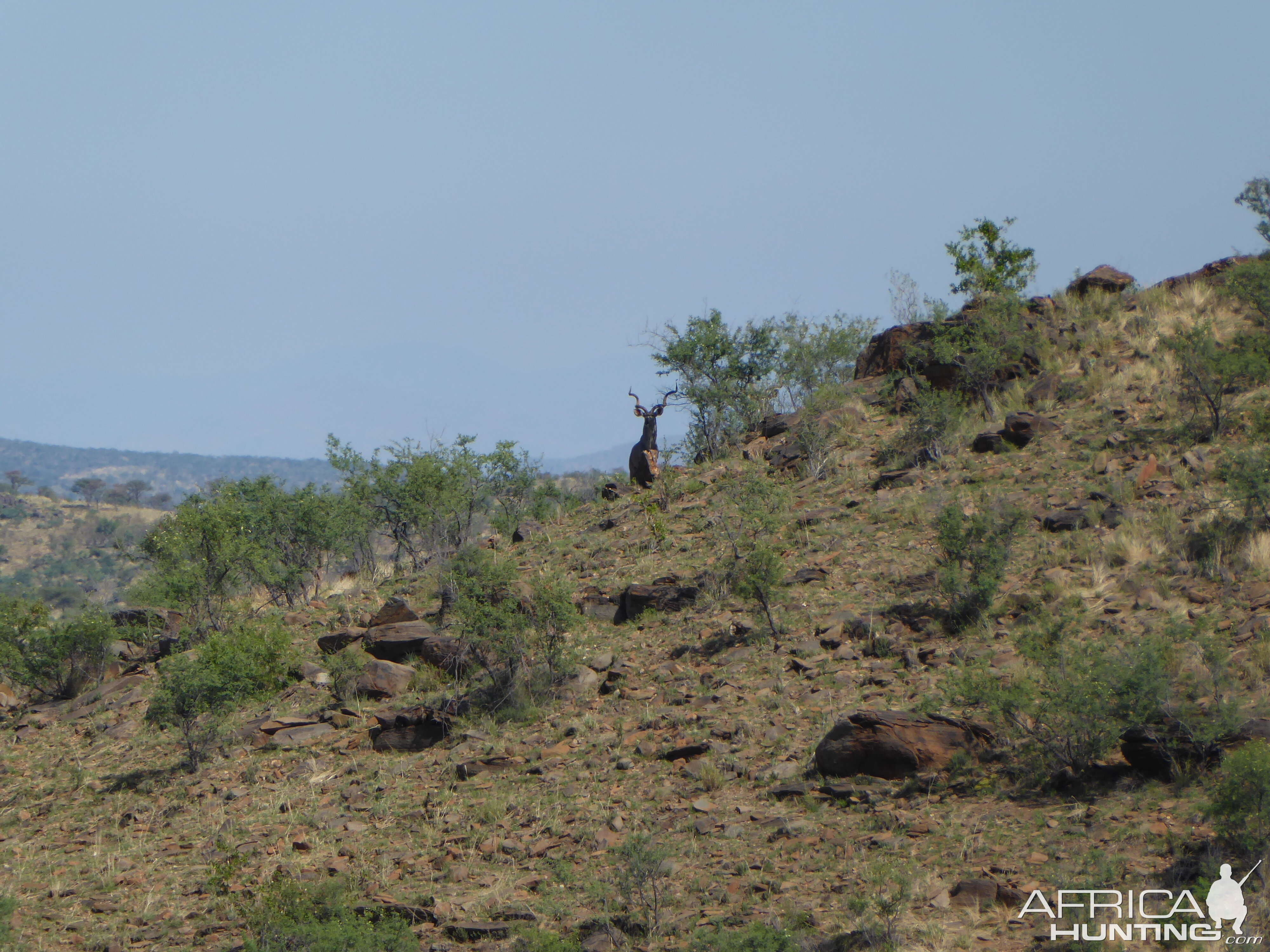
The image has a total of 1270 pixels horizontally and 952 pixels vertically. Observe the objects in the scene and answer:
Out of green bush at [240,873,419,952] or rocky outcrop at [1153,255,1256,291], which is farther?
rocky outcrop at [1153,255,1256,291]

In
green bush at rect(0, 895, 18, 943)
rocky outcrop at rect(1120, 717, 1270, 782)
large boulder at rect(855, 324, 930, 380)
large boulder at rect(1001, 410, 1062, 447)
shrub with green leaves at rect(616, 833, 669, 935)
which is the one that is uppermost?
large boulder at rect(855, 324, 930, 380)

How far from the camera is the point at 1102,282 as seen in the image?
84.3ft

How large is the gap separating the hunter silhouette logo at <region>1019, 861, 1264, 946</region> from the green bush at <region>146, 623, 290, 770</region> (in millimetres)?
10816

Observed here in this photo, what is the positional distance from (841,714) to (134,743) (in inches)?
422

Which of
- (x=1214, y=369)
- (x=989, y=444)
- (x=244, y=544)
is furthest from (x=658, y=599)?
(x=1214, y=369)

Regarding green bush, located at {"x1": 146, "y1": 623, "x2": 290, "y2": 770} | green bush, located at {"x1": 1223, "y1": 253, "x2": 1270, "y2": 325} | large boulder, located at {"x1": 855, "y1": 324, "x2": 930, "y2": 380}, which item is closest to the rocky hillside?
green bush, located at {"x1": 146, "y1": 623, "x2": 290, "y2": 770}

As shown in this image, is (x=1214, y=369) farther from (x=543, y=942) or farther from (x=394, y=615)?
(x=543, y=942)

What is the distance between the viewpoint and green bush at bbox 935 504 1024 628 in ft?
42.7

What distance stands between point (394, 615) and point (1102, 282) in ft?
67.0

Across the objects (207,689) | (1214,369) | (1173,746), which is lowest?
(207,689)

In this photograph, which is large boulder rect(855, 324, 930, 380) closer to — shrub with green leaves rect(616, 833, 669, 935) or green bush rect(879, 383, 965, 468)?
green bush rect(879, 383, 965, 468)

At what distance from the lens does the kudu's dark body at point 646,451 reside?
962 inches

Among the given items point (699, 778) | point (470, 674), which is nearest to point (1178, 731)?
point (699, 778)

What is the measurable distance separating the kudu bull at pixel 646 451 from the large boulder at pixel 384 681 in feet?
34.5
